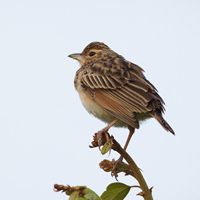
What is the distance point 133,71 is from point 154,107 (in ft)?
3.87

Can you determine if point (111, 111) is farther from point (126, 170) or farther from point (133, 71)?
point (126, 170)

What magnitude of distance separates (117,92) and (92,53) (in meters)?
1.77

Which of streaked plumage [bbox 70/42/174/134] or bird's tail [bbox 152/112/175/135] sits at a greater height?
streaked plumage [bbox 70/42/174/134]

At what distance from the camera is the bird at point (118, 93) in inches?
207

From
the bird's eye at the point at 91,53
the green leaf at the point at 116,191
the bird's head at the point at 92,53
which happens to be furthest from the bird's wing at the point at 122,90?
the green leaf at the point at 116,191

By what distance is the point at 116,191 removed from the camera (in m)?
3.25

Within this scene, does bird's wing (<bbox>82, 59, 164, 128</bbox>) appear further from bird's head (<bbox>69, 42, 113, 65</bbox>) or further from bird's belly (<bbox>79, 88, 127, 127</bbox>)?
bird's head (<bbox>69, 42, 113, 65</bbox>)

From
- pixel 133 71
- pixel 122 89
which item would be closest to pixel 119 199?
pixel 122 89

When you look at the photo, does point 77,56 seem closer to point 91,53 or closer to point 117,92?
point 91,53

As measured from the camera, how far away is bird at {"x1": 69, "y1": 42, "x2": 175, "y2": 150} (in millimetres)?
5246

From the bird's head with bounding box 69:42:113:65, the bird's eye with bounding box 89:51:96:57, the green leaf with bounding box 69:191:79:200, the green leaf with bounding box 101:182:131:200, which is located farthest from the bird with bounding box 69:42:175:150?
the green leaf with bounding box 69:191:79:200

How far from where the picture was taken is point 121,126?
19.8 feet

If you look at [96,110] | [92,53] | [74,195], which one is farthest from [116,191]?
[92,53]

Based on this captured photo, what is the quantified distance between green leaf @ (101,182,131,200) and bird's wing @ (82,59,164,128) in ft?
5.87
